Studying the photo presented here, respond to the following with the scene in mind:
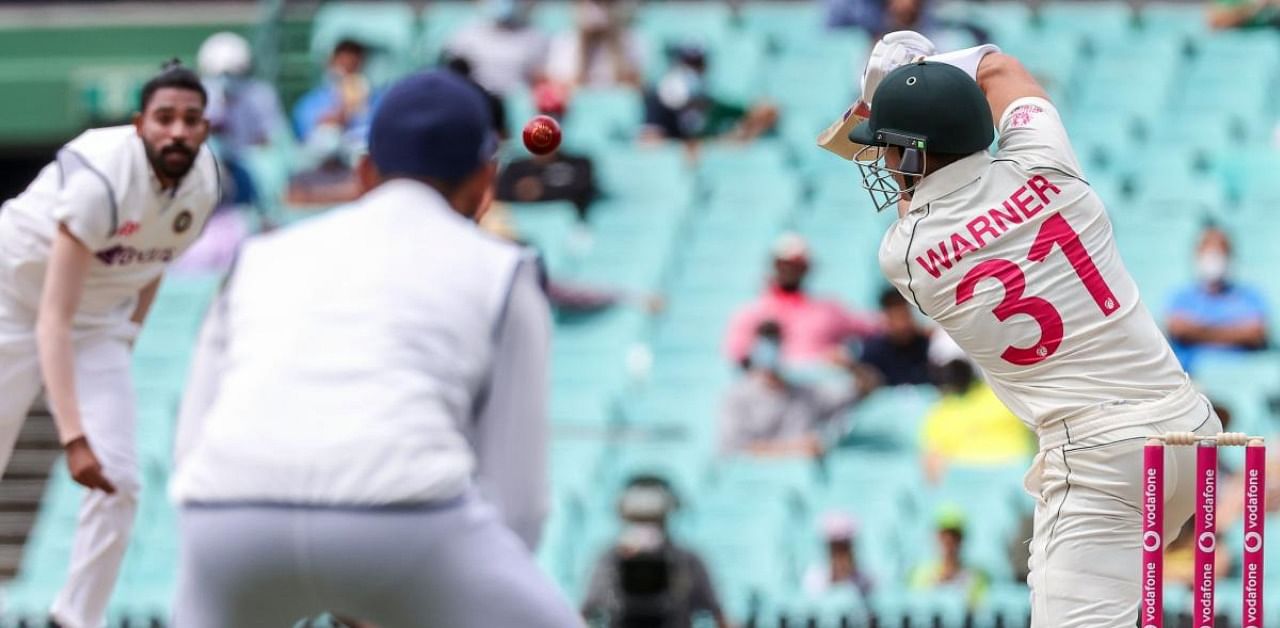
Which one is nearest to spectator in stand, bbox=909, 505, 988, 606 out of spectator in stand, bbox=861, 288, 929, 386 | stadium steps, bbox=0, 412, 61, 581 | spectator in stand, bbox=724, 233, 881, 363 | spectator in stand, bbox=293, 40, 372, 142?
spectator in stand, bbox=861, 288, 929, 386

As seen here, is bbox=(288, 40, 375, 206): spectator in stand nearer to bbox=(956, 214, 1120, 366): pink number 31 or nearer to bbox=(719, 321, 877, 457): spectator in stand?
bbox=(719, 321, 877, 457): spectator in stand

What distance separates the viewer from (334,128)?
564 inches

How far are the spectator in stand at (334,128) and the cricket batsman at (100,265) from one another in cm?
665

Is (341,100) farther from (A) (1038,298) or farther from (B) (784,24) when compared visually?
(A) (1038,298)

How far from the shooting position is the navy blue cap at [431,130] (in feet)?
13.8

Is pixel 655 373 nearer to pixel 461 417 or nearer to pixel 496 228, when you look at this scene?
pixel 496 228

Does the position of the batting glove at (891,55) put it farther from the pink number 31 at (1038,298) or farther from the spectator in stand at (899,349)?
the spectator in stand at (899,349)

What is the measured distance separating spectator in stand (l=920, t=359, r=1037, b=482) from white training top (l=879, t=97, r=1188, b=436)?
541 centimetres

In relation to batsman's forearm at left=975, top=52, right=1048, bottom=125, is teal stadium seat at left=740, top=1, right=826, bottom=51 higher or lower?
higher

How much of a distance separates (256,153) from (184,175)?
7.93m

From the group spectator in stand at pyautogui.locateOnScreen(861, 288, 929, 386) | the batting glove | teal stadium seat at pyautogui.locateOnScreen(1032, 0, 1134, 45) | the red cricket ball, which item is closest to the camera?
the red cricket ball

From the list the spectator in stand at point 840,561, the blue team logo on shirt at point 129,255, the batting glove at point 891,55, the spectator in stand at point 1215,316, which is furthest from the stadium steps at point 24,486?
the batting glove at point 891,55

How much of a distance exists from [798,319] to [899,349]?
63 centimetres

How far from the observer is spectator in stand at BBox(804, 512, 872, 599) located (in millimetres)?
10477
